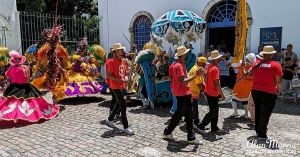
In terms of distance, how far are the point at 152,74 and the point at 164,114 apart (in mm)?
1166

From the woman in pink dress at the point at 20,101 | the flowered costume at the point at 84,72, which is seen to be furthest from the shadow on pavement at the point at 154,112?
the woman in pink dress at the point at 20,101

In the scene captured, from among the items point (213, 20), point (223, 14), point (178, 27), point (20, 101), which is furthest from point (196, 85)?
point (213, 20)

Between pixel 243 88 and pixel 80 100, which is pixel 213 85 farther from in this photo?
pixel 80 100

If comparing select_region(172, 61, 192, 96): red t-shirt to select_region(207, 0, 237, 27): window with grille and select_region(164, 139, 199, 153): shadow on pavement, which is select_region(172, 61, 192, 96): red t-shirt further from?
select_region(207, 0, 237, 27): window with grille

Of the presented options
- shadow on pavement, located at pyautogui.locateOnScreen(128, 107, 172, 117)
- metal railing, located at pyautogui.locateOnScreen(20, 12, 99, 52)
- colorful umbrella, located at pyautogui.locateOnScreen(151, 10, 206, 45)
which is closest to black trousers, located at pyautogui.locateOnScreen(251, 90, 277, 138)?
shadow on pavement, located at pyautogui.locateOnScreen(128, 107, 172, 117)

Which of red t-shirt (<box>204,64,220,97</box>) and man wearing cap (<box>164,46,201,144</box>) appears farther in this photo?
red t-shirt (<box>204,64,220,97</box>)

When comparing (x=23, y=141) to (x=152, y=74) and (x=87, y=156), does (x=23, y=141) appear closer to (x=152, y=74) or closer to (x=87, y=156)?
(x=87, y=156)

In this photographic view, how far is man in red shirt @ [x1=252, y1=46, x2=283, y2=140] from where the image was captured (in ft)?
17.9

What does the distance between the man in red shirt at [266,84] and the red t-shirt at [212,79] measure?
2.12ft

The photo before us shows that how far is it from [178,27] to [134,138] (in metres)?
3.18

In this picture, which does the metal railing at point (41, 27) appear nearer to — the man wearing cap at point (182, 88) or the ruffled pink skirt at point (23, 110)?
the ruffled pink skirt at point (23, 110)

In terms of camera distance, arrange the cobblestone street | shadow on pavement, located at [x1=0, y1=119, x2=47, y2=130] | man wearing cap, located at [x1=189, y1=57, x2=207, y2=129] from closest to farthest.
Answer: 1. the cobblestone street
2. man wearing cap, located at [x1=189, y1=57, x2=207, y2=129]
3. shadow on pavement, located at [x1=0, y1=119, x2=47, y2=130]

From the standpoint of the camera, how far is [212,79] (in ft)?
19.3

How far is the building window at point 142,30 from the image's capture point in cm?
1548
